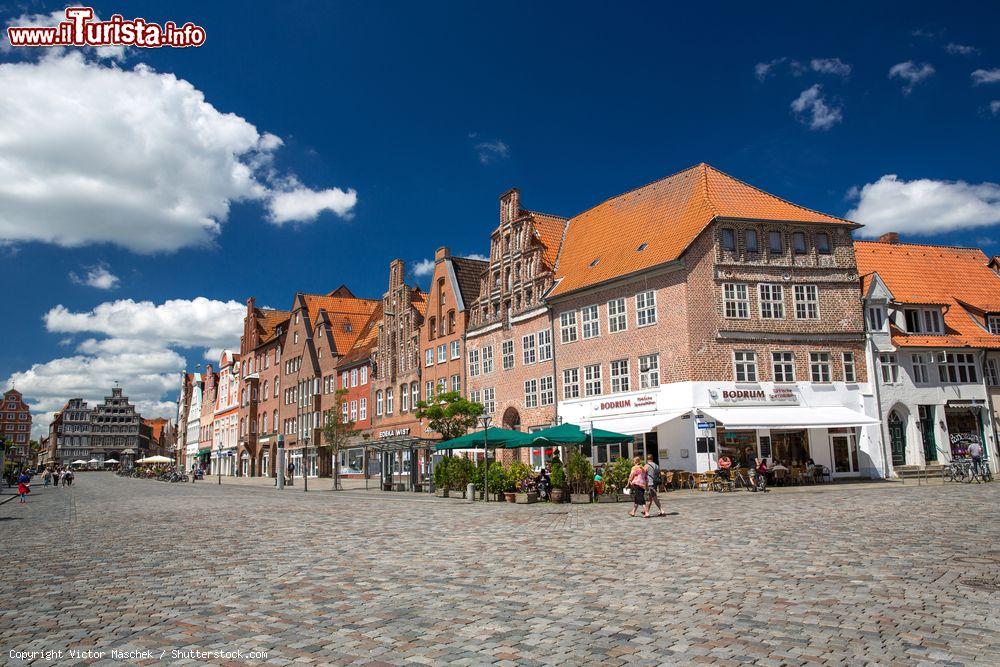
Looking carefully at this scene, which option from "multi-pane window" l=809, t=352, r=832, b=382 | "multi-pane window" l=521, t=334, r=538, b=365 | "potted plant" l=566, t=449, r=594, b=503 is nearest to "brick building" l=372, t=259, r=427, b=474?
"multi-pane window" l=521, t=334, r=538, b=365

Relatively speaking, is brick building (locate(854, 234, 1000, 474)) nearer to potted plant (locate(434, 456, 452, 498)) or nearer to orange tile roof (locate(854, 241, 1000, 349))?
orange tile roof (locate(854, 241, 1000, 349))

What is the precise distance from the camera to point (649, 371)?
35281mm

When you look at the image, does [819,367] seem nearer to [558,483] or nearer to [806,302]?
[806,302]

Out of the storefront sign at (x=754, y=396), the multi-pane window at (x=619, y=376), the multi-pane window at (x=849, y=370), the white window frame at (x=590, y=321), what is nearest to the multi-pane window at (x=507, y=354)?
the white window frame at (x=590, y=321)

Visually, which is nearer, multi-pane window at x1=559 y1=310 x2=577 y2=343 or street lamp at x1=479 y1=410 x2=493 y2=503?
street lamp at x1=479 y1=410 x2=493 y2=503

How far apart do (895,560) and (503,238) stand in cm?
3561

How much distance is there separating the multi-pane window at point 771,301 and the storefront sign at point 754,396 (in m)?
3.47

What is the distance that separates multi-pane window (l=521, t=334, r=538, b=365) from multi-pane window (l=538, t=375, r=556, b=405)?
1561mm

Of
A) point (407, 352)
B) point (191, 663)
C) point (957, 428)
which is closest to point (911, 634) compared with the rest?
point (191, 663)

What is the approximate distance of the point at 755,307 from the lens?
115 ft

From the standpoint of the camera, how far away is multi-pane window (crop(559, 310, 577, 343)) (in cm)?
3962

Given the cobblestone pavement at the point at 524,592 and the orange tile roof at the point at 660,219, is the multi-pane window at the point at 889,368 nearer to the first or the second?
the orange tile roof at the point at 660,219

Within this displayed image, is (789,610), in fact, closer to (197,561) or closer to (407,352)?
(197,561)

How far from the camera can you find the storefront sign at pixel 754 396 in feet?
109
